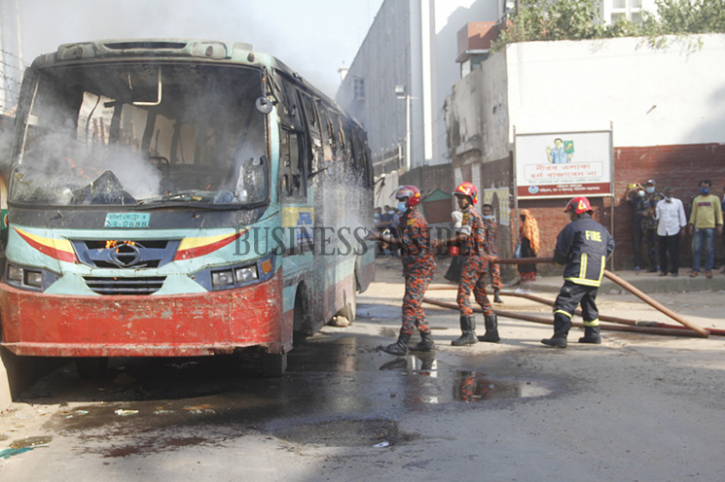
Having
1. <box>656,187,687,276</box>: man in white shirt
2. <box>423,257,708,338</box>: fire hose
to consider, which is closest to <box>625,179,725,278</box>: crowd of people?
<box>656,187,687,276</box>: man in white shirt

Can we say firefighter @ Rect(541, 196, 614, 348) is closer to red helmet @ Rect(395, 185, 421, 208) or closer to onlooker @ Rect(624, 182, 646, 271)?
red helmet @ Rect(395, 185, 421, 208)

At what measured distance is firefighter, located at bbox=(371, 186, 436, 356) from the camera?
27.9ft

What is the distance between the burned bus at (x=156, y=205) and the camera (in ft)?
19.6

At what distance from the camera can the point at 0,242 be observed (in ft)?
24.0

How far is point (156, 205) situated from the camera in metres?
6.09

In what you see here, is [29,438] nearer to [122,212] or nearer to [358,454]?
[122,212]

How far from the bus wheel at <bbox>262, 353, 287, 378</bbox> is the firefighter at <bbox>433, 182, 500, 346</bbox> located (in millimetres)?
2580

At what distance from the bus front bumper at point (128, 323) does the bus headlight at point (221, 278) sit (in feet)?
0.23

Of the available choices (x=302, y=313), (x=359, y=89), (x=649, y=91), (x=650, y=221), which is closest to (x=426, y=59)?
(x=649, y=91)

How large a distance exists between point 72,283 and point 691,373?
5.63 metres

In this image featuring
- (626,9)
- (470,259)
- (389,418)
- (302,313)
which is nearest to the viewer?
(389,418)

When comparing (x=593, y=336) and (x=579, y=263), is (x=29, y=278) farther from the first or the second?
(x=593, y=336)

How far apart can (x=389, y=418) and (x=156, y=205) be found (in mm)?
2453

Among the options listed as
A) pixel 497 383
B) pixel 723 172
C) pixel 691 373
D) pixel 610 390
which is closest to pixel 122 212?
pixel 497 383
